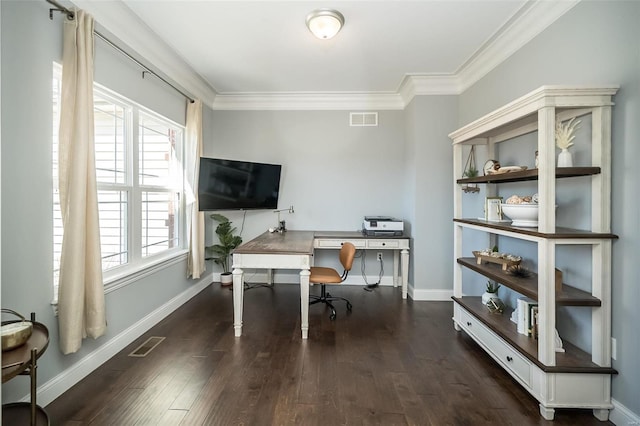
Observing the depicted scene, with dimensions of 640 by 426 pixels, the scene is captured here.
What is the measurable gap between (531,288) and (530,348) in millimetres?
381

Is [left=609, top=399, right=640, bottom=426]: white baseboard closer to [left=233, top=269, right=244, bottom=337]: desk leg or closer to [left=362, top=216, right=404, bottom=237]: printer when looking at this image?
[left=362, top=216, right=404, bottom=237]: printer

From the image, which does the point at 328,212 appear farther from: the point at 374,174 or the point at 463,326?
the point at 463,326

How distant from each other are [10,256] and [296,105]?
3.44 meters

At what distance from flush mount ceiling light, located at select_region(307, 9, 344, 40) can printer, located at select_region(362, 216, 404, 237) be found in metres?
2.22

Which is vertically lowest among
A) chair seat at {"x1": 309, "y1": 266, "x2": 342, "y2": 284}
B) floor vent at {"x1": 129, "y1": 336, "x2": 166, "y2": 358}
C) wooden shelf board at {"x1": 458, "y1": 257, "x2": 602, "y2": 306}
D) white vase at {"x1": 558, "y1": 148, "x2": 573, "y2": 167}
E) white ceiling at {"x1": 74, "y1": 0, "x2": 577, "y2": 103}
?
floor vent at {"x1": 129, "y1": 336, "x2": 166, "y2": 358}

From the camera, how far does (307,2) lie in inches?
86.7

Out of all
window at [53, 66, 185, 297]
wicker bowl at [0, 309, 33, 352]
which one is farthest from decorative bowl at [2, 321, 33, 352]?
window at [53, 66, 185, 297]

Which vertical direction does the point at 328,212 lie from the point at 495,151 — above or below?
below

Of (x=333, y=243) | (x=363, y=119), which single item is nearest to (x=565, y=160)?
(x=333, y=243)

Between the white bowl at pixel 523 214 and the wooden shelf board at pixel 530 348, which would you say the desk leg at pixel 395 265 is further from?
the white bowl at pixel 523 214

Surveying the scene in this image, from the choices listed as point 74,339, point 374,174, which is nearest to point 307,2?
point 374,174

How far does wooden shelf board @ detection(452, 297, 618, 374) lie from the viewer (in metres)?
1.68

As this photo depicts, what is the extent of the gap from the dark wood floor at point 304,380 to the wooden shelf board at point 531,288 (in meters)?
0.67

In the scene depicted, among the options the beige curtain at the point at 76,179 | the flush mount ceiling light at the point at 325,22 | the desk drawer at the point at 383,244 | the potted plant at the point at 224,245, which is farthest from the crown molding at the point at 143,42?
the desk drawer at the point at 383,244
